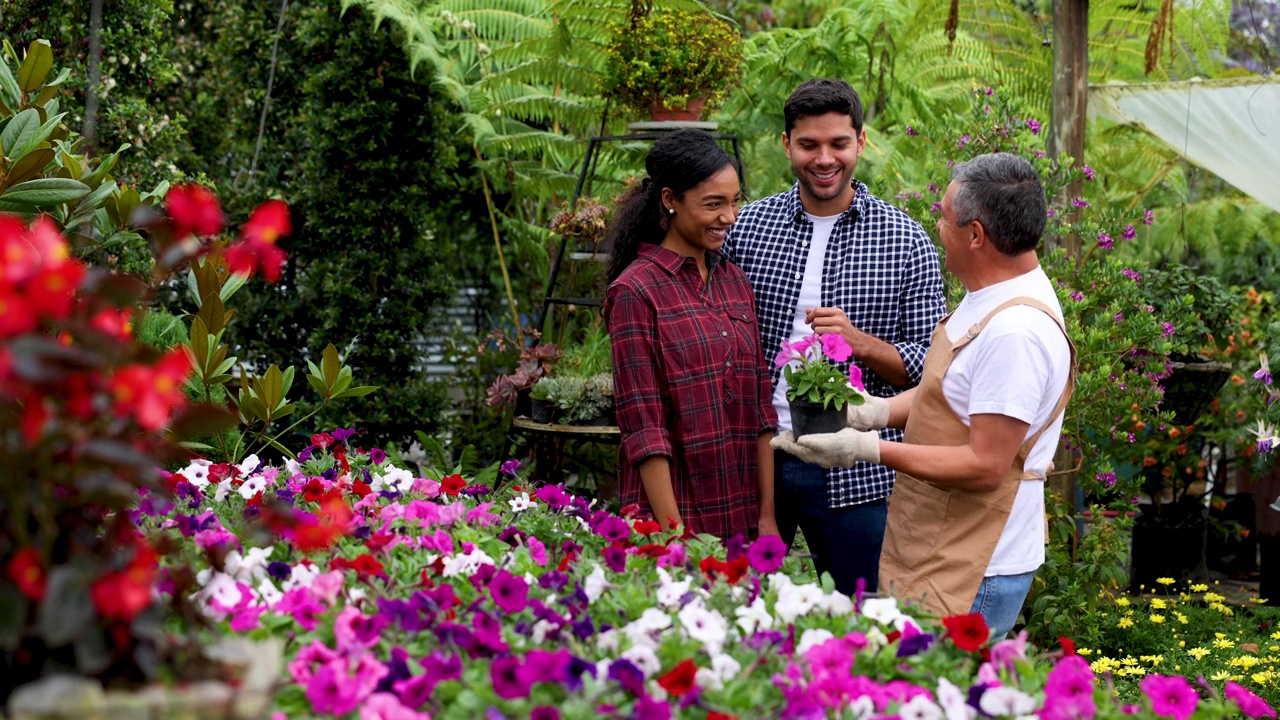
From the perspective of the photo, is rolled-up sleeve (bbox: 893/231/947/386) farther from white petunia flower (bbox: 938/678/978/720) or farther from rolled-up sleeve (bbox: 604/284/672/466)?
white petunia flower (bbox: 938/678/978/720)

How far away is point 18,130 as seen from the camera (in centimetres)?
272

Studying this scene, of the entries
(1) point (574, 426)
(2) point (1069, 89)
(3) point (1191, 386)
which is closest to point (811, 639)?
(1) point (574, 426)

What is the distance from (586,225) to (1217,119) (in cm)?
325

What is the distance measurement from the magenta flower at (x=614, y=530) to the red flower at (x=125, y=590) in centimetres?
106

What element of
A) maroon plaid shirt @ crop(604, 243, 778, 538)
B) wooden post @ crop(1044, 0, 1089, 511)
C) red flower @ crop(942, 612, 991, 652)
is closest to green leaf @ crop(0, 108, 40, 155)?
maroon plaid shirt @ crop(604, 243, 778, 538)

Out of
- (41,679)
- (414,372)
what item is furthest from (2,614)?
(414,372)

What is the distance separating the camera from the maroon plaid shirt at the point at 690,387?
8.84 ft

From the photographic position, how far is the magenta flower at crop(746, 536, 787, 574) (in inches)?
74.8

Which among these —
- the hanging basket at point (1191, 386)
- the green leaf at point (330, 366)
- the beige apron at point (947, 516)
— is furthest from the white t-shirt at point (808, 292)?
the hanging basket at point (1191, 386)

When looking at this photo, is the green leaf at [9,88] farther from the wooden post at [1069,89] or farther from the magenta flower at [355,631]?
the wooden post at [1069,89]

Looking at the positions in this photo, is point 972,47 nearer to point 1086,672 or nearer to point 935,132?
point 935,132

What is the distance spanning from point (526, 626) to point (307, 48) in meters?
5.05

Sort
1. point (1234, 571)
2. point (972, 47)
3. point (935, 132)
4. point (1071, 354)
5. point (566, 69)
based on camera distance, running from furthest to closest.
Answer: point (972, 47)
point (1234, 571)
point (566, 69)
point (935, 132)
point (1071, 354)

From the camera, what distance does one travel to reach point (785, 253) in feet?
9.84
